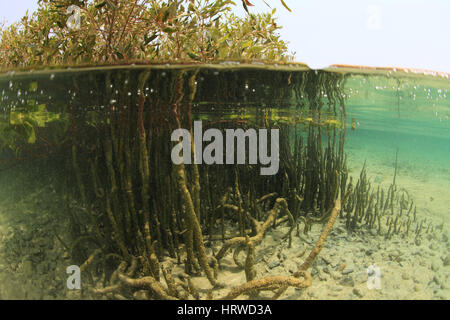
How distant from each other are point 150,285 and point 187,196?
37.9 inches

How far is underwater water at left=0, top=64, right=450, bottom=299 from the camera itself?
319 centimetres

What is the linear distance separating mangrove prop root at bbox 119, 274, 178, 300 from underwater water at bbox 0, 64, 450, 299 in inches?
0.6

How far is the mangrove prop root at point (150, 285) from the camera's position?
2.86 metres

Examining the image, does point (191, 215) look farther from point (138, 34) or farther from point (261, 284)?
point (138, 34)

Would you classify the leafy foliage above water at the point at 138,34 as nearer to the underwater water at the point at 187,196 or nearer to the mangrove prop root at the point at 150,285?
the underwater water at the point at 187,196

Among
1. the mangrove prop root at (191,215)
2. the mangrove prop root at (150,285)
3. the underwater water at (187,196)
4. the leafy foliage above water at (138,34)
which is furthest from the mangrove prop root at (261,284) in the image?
the leafy foliage above water at (138,34)

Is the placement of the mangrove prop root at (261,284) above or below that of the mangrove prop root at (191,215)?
below

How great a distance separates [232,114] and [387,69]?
261 cm

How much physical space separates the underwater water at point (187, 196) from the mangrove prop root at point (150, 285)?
0.01m

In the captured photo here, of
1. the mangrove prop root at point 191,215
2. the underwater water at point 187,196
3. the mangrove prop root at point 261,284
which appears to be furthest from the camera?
the underwater water at point 187,196

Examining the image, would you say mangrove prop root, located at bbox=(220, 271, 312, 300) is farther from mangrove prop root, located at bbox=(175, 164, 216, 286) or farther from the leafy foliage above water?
the leafy foliage above water

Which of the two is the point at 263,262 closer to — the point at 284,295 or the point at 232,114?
the point at 284,295

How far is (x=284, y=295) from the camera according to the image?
3078 millimetres

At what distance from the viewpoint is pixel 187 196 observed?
2.88m
